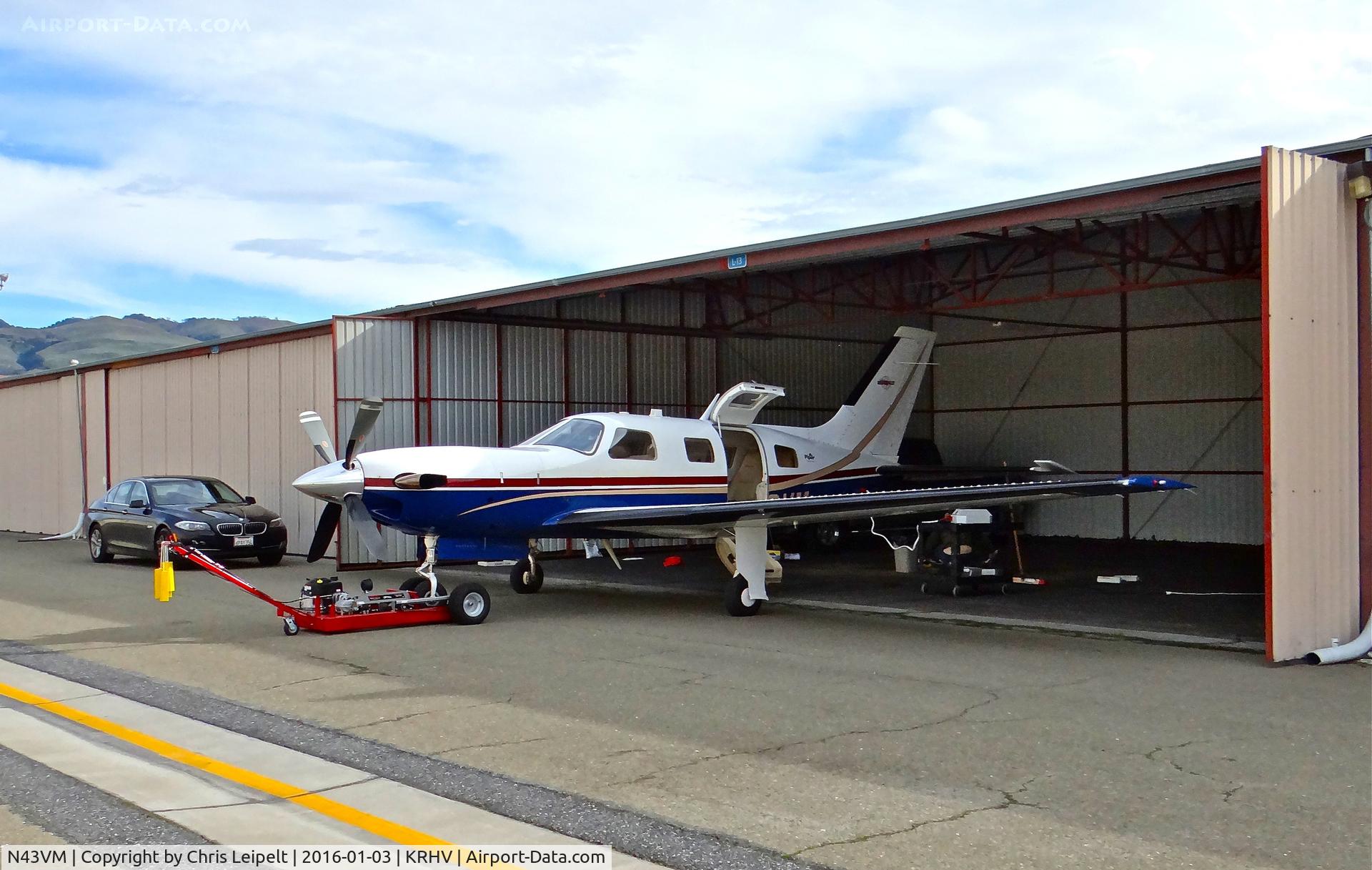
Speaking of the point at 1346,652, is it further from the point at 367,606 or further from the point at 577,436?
the point at 367,606

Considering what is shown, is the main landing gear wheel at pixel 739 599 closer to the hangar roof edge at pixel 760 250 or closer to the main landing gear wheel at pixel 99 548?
the hangar roof edge at pixel 760 250

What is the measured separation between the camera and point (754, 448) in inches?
653

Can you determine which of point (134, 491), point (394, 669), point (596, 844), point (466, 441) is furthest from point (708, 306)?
point (596, 844)

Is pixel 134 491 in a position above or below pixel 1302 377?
below

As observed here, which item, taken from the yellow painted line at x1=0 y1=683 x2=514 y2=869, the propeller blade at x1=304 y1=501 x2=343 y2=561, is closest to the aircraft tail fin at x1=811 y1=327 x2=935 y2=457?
the propeller blade at x1=304 y1=501 x2=343 y2=561

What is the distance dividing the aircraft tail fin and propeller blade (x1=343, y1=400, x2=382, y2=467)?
26.2 ft

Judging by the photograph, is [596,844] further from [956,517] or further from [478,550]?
[956,517]

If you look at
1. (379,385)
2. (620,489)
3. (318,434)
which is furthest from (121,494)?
(620,489)

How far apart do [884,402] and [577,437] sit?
6.80 m

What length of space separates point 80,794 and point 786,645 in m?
6.59

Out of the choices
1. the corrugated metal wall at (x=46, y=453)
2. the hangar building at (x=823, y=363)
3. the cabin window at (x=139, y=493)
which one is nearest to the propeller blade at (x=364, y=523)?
the hangar building at (x=823, y=363)

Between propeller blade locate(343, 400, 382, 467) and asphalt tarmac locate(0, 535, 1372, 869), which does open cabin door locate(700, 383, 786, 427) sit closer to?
asphalt tarmac locate(0, 535, 1372, 869)

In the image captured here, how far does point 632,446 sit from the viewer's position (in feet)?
47.3

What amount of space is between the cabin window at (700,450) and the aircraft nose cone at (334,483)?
4.57 meters
